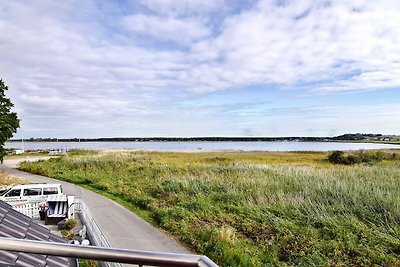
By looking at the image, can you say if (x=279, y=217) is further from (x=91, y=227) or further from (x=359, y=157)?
(x=359, y=157)

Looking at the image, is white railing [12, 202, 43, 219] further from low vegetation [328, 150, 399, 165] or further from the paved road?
low vegetation [328, 150, 399, 165]

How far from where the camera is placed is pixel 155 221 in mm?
12656

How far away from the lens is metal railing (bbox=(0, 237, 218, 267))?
1273mm

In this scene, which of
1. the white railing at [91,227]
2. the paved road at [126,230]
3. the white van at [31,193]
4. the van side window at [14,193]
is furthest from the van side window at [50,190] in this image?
the white railing at [91,227]

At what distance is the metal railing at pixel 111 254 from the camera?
1.27 metres

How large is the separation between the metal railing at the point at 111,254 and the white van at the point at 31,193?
1527cm

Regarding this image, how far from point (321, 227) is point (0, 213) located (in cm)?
903

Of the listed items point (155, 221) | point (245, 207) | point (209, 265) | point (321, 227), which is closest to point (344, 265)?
point (321, 227)

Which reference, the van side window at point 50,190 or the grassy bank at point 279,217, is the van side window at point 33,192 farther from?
the grassy bank at point 279,217

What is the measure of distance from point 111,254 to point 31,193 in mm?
16285

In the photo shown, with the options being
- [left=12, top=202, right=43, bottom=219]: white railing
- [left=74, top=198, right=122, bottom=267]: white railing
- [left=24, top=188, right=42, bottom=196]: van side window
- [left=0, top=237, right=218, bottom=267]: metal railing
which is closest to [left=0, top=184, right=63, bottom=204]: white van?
[left=24, top=188, right=42, bottom=196]: van side window

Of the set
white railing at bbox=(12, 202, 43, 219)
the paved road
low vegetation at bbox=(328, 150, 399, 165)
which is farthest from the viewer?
low vegetation at bbox=(328, 150, 399, 165)

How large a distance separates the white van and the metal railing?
1527 centimetres

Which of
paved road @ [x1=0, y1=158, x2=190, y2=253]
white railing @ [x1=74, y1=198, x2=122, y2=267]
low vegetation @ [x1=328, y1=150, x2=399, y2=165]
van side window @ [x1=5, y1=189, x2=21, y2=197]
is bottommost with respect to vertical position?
paved road @ [x1=0, y1=158, x2=190, y2=253]
